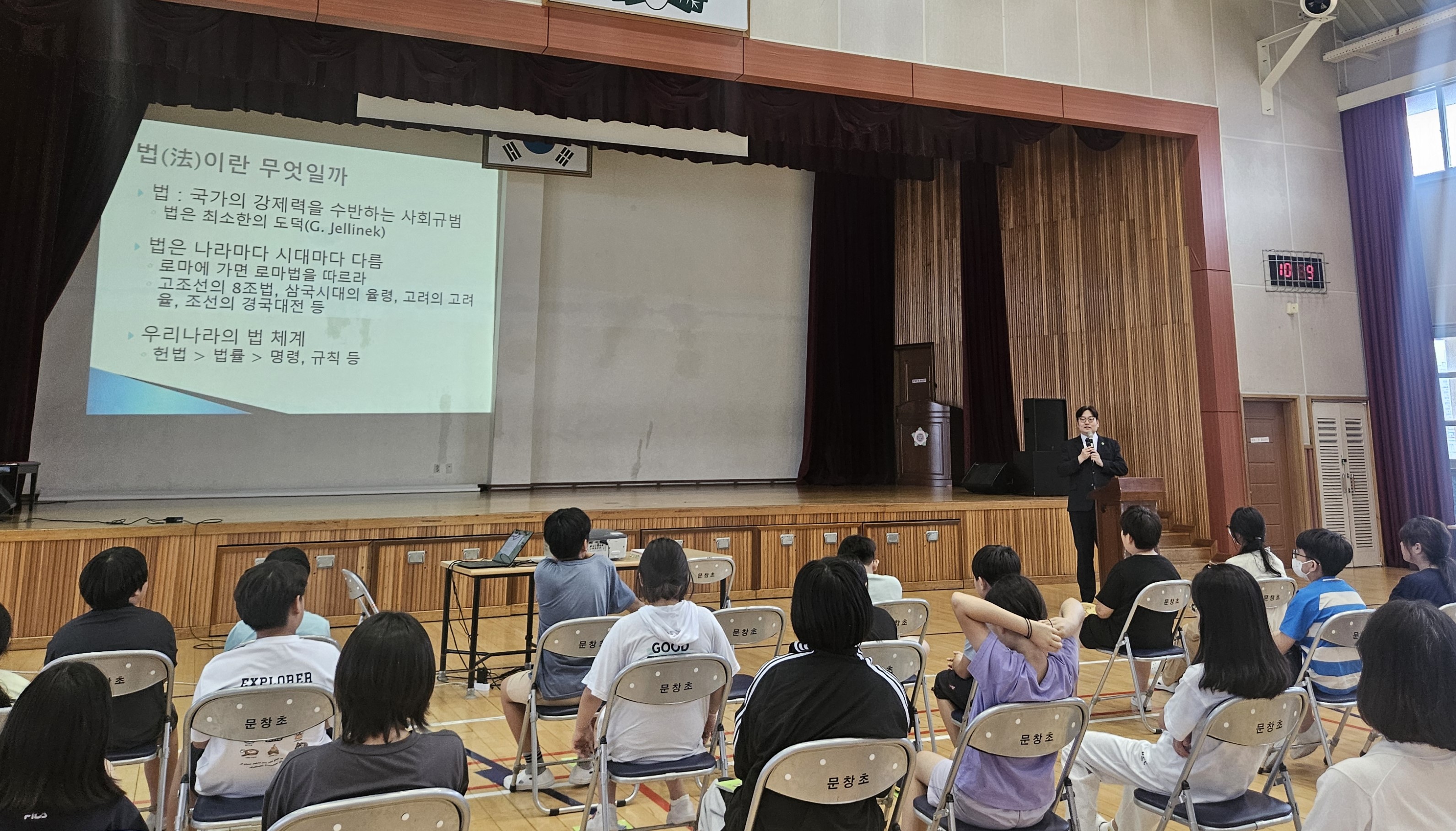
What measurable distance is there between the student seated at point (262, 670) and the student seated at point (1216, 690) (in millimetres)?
2210

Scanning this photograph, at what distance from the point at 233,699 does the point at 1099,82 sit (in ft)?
29.6

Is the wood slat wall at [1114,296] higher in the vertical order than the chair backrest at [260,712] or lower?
higher

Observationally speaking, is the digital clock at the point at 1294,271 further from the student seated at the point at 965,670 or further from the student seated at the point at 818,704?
the student seated at the point at 818,704

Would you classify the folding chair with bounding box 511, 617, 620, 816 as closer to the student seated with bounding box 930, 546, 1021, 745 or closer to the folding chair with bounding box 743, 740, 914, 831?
the student seated with bounding box 930, 546, 1021, 745

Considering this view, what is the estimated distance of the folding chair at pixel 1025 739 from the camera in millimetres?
2221

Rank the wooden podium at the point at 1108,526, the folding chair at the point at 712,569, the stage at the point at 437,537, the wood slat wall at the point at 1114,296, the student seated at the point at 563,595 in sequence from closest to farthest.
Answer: the student seated at the point at 563,595 < the folding chair at the point at 712,569 < the stage at the point at 437,537 < the wooden podium at the point at 1108,526 < the wood slat wall at the point at 1114,296

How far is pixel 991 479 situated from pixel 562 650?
775 cm

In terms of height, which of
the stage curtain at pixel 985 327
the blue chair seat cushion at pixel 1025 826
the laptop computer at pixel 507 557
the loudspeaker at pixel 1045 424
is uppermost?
the stage curtain at pixel 985 327

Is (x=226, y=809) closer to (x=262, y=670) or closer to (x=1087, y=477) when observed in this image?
(x=262, y=670)

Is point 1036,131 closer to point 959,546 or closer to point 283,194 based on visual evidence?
point 959,546

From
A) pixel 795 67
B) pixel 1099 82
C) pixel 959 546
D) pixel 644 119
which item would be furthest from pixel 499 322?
pixel 1099 82

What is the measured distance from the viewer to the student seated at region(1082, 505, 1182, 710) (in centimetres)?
414

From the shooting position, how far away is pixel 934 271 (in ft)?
40.9

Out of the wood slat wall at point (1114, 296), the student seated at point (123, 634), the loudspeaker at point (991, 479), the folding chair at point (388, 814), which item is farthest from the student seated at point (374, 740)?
the loudspeaker at point (991, 479)
